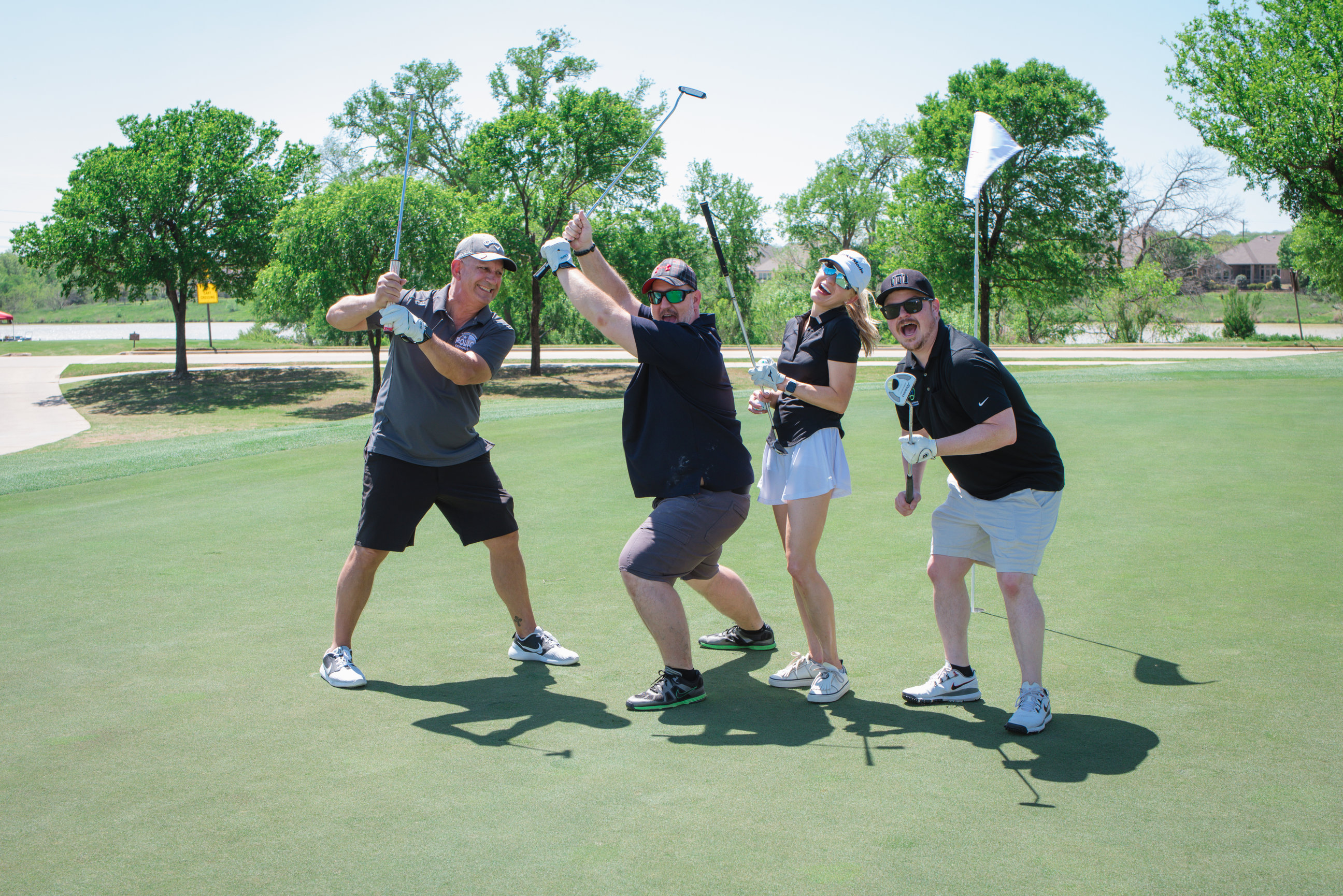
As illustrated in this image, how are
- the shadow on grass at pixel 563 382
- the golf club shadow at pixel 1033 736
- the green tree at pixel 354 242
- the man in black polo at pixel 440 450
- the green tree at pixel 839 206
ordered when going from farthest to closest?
the green tree at pixel 839 206, the shadow on grass at pixel 563 382, the green tree at pixel 354 242, the man in black polo at pixel 440 450, the golf club shadow at pixel 1033 736

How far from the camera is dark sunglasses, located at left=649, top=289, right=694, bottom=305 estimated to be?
4.29 metres

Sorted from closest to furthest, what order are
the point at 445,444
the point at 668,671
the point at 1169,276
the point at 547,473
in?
the point at 668,671
the point at 445,444
the point at 547,473
the point at 1169,276

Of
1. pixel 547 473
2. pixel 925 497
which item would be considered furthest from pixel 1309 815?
pixel 547 473

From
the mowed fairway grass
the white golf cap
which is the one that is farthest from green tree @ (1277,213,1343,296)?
the white golf cap

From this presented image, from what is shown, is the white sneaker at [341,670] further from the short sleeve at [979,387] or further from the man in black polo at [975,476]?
the short sleeve at [979,387]

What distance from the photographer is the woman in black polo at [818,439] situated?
14.3 feet

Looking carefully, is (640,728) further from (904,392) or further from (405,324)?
(405,324)

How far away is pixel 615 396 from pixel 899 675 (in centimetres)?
2713

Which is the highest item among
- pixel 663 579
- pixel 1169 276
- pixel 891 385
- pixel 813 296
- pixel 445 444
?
pixel 1169 276

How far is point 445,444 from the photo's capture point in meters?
4.78

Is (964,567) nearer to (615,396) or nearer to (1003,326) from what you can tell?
(615,396)

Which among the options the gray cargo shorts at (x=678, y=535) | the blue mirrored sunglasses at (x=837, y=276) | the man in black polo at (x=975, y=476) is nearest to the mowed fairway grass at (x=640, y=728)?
the man in black polo at (x=975, y=476)

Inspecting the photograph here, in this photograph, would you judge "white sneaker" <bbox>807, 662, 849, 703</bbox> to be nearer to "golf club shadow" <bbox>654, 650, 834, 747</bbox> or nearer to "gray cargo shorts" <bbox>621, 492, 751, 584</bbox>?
"golf club shadow" <bbox>654, 650, 834, 747</bbox>

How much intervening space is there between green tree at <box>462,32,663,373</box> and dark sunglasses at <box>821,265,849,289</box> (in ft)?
97.3
